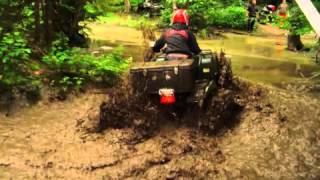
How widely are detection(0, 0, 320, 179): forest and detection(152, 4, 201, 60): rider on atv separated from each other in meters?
0.11

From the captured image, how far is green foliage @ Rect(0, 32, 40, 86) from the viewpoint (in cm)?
877

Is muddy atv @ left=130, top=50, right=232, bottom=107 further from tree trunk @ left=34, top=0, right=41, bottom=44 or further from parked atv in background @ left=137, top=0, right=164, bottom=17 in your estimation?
parked atv in background @ left=137, top=0, right=164, bottom=17

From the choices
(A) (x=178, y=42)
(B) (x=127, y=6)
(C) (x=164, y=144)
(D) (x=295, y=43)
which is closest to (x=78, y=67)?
(A) (x=178, y=42)

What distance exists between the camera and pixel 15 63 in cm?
903

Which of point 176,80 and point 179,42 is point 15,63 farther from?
point 176,80

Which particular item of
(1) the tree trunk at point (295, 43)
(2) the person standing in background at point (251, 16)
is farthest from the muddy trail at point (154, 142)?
(2) the person standing in background at point (251, 16)

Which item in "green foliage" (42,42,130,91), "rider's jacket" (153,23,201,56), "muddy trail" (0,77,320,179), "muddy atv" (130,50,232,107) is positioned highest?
"rider's jacket" (153,23,201,56)

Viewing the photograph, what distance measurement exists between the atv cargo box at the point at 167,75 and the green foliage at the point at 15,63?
7.22 feet

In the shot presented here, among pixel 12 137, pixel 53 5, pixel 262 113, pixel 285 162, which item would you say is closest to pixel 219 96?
pixel 262 113

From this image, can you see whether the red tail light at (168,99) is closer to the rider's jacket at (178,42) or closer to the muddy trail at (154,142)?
the muddy trail at (154,142)

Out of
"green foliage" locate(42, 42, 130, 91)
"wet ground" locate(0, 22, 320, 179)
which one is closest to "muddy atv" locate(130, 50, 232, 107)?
"wet ground" locate(0, 22, 320, 179)

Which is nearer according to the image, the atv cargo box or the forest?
the forest

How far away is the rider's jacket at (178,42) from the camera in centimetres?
860

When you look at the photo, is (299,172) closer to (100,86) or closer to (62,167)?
(62,167)
